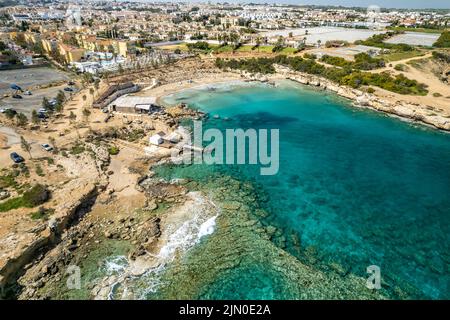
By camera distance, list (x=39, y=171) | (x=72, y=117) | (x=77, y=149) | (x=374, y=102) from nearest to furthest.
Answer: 1. (x=39, y=171)
2. (x=77, y=149)
3. (x=72, y=117)
4. (x=374, y=102)

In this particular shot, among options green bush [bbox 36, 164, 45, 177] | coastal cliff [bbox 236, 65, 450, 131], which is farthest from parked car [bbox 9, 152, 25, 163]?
coastal cliff [bbox 236, 65, 450, 131]

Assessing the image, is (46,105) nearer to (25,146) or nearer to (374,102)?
(25,146)

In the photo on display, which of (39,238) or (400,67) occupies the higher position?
(400,67)

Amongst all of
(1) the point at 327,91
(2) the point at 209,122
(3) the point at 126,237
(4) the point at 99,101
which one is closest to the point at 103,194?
(3) the point at 126,237

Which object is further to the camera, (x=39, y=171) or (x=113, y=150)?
A: (x=113, y=150)

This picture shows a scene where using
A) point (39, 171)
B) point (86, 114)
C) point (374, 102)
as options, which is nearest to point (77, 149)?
point (39, 171)

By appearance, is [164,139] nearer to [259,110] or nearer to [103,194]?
[103,194]

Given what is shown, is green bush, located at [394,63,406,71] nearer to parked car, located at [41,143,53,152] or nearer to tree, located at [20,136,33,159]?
parked car, located at [41,143,53,152]

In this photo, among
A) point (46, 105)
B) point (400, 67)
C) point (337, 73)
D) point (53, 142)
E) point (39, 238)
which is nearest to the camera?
point (39, 238)

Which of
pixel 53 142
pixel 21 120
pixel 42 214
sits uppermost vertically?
pixel 21 120
